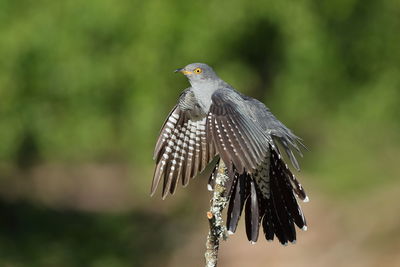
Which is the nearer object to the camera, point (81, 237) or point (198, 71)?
point (198, 71)

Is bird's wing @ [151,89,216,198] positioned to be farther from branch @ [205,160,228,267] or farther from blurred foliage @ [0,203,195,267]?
blurred foliage @ [0,203,195,267]

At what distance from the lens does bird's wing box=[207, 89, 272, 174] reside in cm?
467

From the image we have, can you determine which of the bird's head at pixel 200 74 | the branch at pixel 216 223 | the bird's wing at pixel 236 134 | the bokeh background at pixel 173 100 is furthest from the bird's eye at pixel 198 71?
the bokeh background at pixel 173 100

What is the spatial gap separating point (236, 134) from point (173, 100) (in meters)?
6.56

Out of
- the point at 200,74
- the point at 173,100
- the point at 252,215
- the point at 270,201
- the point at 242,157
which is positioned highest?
the point at 173,100

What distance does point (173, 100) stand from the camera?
447 inches

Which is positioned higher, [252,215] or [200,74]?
[200,74]

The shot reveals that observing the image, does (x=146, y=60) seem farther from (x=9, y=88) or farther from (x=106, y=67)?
(x=9, y=88)

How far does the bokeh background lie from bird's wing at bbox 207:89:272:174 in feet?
16.7

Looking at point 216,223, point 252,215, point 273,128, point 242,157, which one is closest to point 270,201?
point 252,215

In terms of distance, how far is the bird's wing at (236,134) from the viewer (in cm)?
467

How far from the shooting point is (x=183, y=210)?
40.8ft

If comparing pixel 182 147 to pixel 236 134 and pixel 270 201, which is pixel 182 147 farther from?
pixel 270 201

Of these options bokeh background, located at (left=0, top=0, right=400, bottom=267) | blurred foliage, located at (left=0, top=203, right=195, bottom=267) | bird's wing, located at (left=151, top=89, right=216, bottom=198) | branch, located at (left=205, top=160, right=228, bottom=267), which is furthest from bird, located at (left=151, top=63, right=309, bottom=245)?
blurred foliage, located at (left=0, top=203, right=195, bottom=267)
